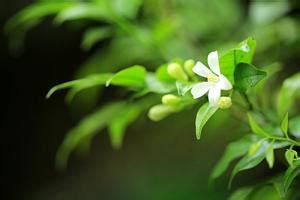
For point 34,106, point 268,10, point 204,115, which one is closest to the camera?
point 204,115

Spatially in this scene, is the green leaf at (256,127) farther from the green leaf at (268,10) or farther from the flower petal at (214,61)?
the green leaf at (268,10)

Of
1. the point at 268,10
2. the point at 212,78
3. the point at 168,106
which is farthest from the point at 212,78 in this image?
the point at 268,10

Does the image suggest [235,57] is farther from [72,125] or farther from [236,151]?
[72,125]

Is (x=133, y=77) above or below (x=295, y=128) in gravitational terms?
above

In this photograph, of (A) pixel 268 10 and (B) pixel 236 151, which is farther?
(A) pixel 268 10

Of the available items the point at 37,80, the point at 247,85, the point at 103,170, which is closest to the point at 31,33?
the point at 37,80

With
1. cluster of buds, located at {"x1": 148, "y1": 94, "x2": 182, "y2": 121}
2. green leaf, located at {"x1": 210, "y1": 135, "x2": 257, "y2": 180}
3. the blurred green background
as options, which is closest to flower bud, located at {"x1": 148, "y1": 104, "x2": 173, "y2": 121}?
cluster of buds, located at {"x1": 148, "y1": 94, "x2": 182, "y2": 121}
